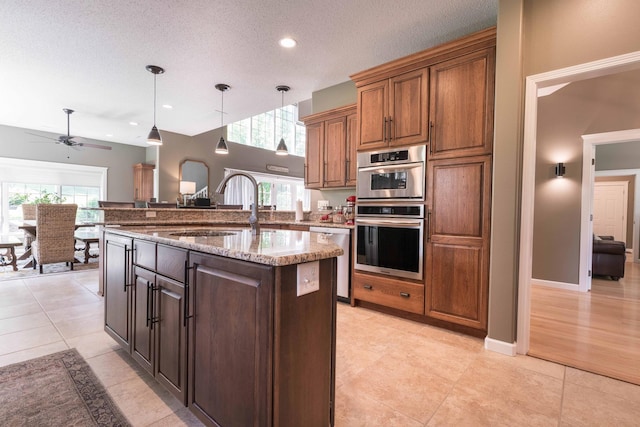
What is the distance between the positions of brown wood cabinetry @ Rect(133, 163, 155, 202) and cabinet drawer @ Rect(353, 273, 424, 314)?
268 inches

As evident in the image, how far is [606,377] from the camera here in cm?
191

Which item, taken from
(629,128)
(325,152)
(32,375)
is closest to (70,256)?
(32,375)

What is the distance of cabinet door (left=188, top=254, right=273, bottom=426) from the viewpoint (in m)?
1.03

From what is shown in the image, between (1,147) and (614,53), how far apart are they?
33.1 feet

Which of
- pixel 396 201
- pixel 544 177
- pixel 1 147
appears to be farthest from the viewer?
pixel 1 147

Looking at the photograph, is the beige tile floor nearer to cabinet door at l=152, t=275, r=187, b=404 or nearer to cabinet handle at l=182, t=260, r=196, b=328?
cabinet door at l=152, t=275, r=187, b=404

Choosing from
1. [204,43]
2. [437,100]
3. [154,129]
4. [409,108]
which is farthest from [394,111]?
[154,129]

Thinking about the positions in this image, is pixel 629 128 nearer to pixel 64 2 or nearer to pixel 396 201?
pixel 396 201

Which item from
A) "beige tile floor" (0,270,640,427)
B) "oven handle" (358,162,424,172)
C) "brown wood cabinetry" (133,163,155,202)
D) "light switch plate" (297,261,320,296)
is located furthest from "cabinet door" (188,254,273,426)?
"brown wood cabinetry" (133,163,155,202)

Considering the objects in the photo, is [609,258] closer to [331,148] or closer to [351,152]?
[351,152]

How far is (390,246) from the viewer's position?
9.47 feet

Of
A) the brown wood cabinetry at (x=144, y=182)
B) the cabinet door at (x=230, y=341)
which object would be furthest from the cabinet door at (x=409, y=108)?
the brown wood cabinetry at (x=144, y=182)

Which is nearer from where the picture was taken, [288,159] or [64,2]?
[64,2]

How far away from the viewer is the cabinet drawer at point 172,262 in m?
1.39
